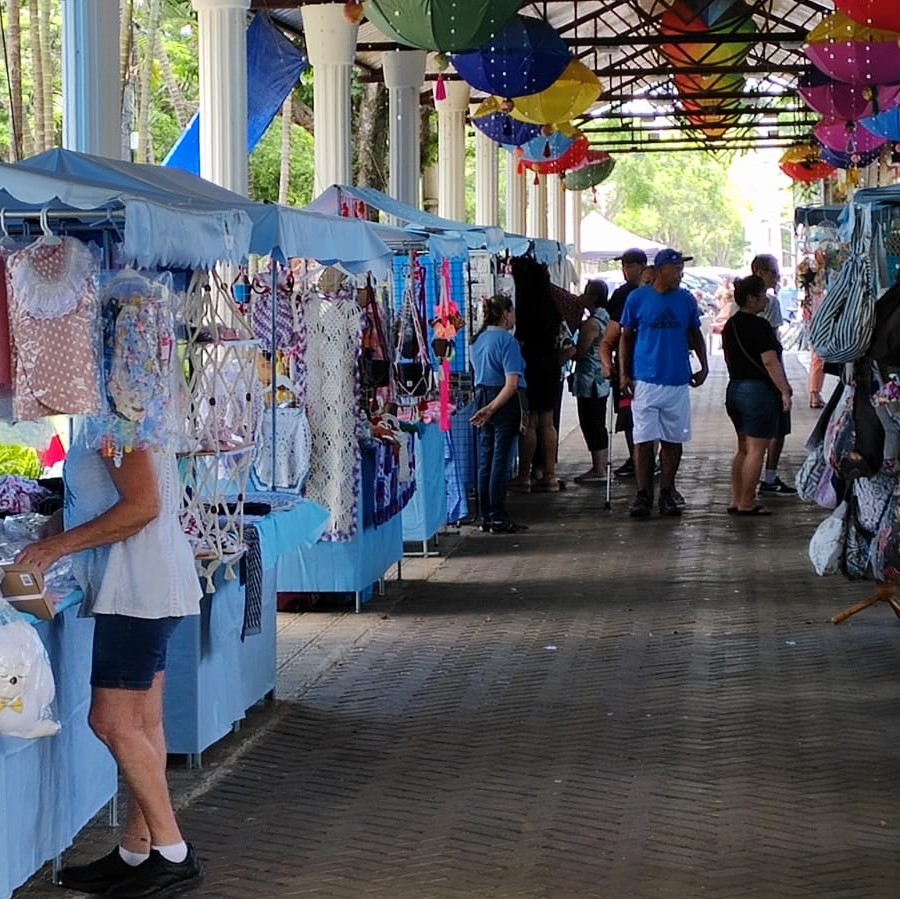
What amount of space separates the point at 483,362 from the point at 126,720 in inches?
274

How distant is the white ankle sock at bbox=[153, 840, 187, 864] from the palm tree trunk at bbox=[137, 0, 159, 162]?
17512mm

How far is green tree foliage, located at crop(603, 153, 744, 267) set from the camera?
82.1m

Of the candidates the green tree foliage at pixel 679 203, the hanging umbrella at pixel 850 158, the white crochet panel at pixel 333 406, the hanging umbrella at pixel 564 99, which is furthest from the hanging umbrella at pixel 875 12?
the green tree foliage at pixel 679 203

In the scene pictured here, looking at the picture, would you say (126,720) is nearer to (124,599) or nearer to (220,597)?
(124,599)

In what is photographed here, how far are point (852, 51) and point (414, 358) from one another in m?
3.42

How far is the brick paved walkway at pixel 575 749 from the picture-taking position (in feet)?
16.0

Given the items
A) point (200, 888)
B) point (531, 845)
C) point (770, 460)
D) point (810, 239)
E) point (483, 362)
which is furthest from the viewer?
point (810, 239)

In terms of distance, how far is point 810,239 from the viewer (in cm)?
1736

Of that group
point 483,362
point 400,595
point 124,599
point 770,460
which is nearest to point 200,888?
point 124,599

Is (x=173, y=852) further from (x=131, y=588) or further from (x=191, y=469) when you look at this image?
(x=191, y=469)

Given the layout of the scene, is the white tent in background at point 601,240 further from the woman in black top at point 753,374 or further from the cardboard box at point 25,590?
the cardboard box at point 25,590

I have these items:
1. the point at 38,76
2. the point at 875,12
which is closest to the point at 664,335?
the point at 875,12

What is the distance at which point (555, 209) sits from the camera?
3912cm

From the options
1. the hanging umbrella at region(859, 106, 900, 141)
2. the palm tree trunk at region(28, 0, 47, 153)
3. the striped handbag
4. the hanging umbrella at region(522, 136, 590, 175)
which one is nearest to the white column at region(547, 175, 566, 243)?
the hanging umbrella at region(522, 136, 590, 175)
